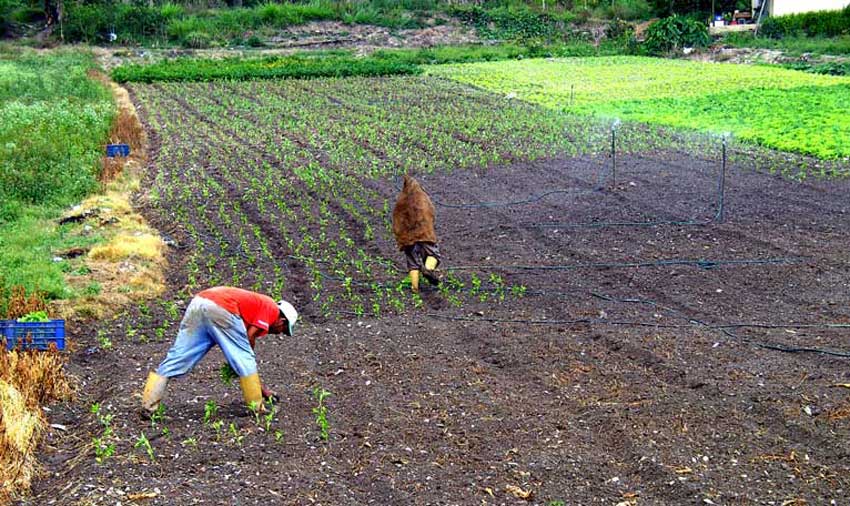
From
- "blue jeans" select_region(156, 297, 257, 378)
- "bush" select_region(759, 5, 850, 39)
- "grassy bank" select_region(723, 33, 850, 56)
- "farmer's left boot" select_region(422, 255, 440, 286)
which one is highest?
"bush" select_region(759, 5, 850, 39)

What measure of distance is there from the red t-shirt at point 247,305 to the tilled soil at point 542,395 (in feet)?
2.71

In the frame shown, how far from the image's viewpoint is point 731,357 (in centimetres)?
877

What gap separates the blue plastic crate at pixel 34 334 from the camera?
859cm

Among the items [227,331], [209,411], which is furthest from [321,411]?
[227,331]

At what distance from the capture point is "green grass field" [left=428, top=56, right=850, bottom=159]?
834 inches

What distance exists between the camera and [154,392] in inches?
303

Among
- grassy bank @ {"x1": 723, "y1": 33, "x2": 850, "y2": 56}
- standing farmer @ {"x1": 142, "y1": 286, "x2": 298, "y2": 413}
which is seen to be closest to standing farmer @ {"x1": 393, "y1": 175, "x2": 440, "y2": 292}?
standing farmer @ {"x1": 142, "y1": 286, "x2": 298, "y2": 413}

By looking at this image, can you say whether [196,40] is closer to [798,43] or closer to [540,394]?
[798,43]

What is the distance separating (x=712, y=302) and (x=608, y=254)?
2200 millimetres

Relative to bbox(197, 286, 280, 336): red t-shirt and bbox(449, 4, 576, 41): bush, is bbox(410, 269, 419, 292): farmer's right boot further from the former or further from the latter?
bbox(449, 4, 576, 41): bush

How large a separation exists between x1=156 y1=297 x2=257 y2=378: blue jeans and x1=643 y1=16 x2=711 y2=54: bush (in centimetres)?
4211

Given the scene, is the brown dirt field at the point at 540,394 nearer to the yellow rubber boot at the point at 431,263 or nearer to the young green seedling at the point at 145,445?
the young green seedling at the point at 145,445

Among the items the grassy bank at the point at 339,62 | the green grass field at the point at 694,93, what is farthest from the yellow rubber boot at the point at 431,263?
the grassy bank at the point at 339,62

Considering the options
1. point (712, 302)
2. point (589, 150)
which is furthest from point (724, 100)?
point (712, 302)
